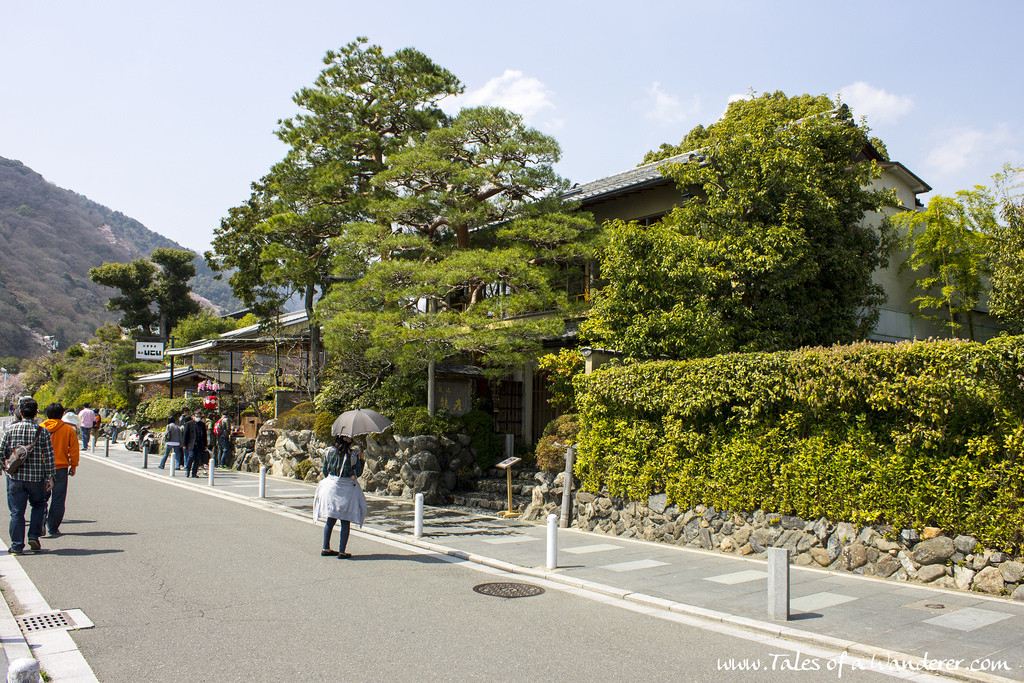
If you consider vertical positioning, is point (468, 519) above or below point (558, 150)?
below

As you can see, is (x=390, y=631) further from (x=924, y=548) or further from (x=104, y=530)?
(x=104, y=530)

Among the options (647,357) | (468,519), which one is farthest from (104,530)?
(647,357)

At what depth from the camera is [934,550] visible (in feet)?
28.1

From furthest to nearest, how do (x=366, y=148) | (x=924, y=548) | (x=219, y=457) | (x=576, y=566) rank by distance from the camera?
1. (x=219, y=457)
2. (x=366, y=148)
3. (x=576, y=566)
4. (x=924, y=548)

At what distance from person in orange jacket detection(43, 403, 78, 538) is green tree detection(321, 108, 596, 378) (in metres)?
6.50

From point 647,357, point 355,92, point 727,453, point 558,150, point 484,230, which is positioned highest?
point 355,92

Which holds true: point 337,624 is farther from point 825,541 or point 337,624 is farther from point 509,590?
point 825,541

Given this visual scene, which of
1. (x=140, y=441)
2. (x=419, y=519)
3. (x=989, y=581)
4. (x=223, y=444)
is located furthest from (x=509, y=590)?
(x=140, y=441)

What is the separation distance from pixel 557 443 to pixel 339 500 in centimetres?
581

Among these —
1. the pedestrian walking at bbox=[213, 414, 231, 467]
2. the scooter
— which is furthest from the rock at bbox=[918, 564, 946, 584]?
the scooter

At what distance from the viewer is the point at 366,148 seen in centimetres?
2095

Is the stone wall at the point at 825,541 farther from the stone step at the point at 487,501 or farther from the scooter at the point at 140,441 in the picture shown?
the scooter at the point at 140,441

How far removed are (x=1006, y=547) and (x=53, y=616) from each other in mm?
10364

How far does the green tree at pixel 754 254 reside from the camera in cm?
1311
